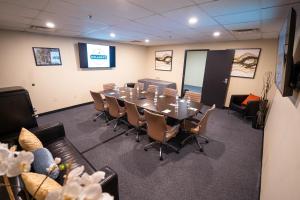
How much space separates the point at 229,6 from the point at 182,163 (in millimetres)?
2397

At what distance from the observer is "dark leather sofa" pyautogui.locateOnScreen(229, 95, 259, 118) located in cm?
379

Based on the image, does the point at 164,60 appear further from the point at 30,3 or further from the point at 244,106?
the point at 30,3

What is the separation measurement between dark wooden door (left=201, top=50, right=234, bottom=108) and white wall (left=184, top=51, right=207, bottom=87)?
112 inches

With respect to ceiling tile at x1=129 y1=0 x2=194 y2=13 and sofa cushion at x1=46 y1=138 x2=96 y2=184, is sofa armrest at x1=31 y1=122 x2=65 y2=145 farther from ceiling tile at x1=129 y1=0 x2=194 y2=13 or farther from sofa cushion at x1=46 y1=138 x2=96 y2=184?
ceiling tile at x1=129 y1=0 x2=194 y2=13

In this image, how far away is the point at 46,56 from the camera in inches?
160

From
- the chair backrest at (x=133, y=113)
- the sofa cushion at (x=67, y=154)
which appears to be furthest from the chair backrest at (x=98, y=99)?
the sofa cushion at (x=67, y=154)

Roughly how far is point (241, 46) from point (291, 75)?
13.4ft

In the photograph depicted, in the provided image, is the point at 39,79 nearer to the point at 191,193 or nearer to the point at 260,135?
the point at 191,193

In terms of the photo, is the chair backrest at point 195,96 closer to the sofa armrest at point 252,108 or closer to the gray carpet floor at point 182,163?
the gray carpet floor at point 182,163

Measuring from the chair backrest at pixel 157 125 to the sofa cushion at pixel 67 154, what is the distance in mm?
1097

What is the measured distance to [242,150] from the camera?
276 cm

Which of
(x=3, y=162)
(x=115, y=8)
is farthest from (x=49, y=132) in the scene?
(x=115, y=8)

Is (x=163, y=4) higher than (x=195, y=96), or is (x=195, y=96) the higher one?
(x=163, y=4)

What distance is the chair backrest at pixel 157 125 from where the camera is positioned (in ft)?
7.29
